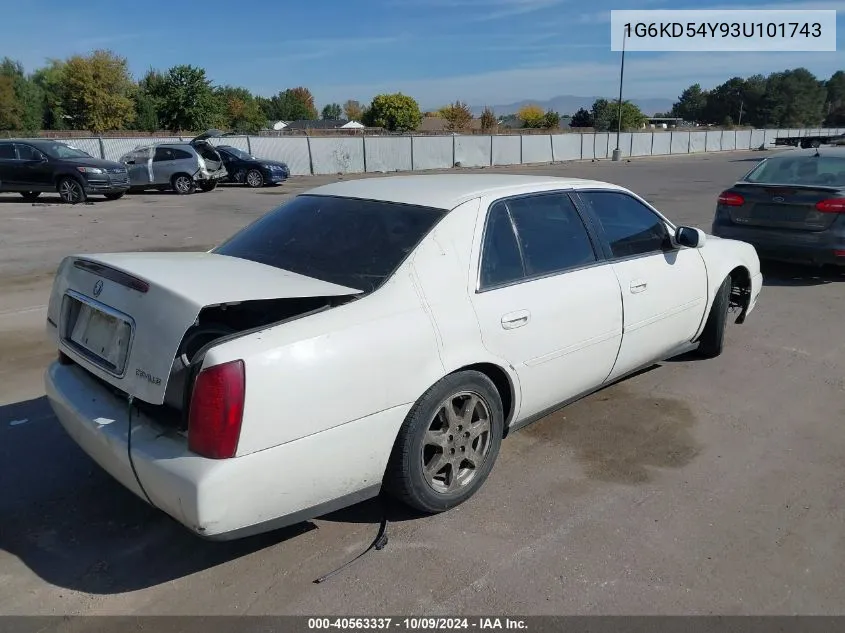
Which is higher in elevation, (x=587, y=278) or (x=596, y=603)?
(x=587, y=278)

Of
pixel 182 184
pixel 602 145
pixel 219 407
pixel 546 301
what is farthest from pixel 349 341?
pixel 602 145

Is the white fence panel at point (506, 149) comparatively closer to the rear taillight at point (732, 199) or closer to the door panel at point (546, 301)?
the rear taillight at point (732, 199)

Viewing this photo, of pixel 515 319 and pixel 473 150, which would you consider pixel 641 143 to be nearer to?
pixel 473 150

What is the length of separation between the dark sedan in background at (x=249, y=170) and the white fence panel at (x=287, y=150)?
5.15m

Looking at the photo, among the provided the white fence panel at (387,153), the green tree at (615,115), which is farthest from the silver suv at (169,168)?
the green tree at (615,115)

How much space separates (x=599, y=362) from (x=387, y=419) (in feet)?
5.45

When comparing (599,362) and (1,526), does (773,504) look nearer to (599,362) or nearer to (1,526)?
(599,362)

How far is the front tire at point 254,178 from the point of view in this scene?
23703mm

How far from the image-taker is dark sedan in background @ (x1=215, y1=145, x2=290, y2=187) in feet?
77.7

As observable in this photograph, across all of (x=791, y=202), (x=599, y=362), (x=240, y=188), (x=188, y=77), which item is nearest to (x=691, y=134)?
(x=188, y=77)

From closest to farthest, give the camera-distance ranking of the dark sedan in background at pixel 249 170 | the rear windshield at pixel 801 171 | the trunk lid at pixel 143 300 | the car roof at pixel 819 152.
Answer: the trunk lid at pixel 143 300
the rear windshield at pixel 801 171
the car roof at pixel 819 152
the dark sedan in background at pixel 249 170

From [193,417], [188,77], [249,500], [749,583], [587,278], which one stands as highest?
[188,77]

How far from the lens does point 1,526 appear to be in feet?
10.5

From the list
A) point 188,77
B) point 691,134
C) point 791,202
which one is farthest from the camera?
point 691,134
